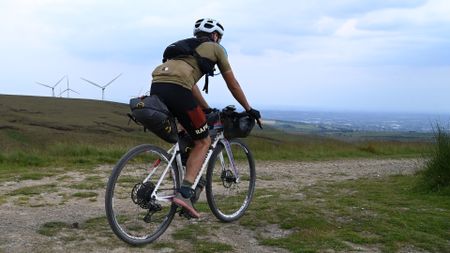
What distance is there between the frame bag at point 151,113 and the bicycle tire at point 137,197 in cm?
23

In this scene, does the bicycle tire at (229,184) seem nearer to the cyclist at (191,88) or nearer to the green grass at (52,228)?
the cyclist at (191,88)

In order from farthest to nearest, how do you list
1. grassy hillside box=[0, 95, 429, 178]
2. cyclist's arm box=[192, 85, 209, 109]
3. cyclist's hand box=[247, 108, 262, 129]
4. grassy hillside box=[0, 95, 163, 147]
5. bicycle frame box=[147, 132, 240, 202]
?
grassy hillside box=[0, 95, 163, 147] → grassy hillside box=[0, 95, 429, 178] → cyclist's arm box=[192, 85, 209, 109] → cyclist's hand box=[247, 108, 262, 129] → bicycle frame box=[147, 132, 240, 202]

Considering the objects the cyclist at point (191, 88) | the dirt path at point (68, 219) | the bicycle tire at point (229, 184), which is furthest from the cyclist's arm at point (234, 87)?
the dirt path at point (68, 219)

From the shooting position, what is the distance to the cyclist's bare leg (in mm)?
5026

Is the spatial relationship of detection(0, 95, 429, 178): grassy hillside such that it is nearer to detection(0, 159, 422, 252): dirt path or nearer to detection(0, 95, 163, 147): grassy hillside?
detection(0, 95, 163, 147): grassy hillside

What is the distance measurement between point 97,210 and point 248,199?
1877 mm

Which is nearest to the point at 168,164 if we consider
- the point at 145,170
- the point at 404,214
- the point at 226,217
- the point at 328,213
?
the point at 145,170

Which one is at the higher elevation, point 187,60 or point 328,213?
point 187,60

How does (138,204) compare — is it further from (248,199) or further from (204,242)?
(248,199)

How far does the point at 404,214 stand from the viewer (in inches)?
243

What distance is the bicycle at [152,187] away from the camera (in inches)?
180

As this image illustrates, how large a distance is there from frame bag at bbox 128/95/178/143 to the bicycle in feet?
0.78

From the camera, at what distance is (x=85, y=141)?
778 inches

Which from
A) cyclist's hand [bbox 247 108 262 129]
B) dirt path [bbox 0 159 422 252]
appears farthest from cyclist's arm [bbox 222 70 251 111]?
Result: dirt path [bbox 0 159 422 252]
